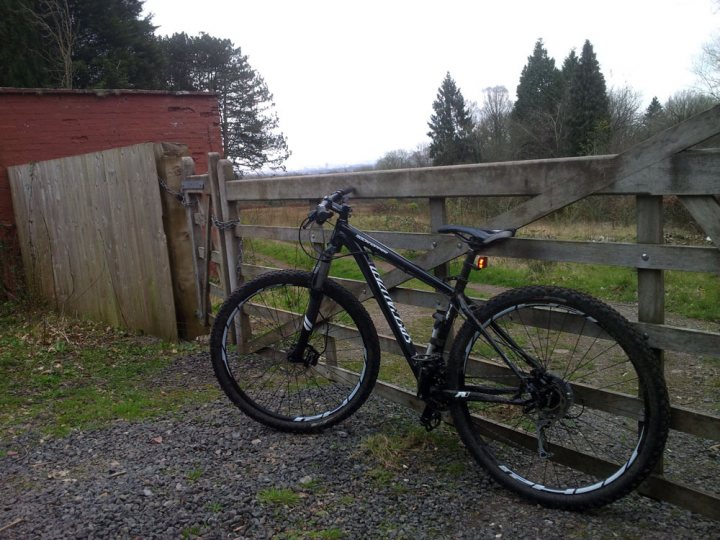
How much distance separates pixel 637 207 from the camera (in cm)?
257

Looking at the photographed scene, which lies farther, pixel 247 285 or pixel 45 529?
pixel 247 285

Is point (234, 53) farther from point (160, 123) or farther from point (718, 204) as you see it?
point (718, 204)

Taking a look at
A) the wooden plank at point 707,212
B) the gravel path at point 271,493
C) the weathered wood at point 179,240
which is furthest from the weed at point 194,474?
the weathered wood at point 179,240

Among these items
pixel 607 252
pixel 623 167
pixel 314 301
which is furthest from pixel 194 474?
pixel 623 167

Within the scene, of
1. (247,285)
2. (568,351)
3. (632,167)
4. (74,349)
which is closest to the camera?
(632,167)

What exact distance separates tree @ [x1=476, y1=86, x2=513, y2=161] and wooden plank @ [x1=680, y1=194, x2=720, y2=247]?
107 ft

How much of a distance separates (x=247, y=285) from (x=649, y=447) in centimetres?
238

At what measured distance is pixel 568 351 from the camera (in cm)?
554

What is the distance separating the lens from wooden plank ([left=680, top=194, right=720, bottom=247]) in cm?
236

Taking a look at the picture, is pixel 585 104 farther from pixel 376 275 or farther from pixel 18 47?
pixel 376 275

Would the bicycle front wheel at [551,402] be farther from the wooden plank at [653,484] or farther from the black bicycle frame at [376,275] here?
the black bicycle frame at [376,275]

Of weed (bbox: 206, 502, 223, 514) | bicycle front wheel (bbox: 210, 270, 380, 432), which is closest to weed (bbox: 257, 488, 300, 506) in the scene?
weed (bbox: 206, 502, 223, 514)

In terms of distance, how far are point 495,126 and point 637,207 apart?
40168mm

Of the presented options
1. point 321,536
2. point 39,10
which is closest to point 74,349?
point 321,536
